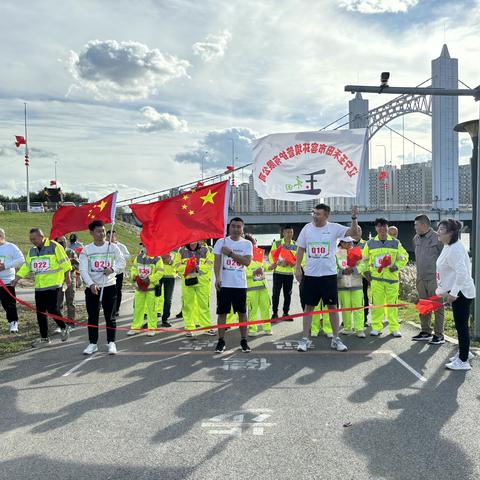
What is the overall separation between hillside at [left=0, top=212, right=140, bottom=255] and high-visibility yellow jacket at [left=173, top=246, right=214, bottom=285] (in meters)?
22.6

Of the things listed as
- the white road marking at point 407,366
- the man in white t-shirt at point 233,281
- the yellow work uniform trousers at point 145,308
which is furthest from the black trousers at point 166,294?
the white road marking at point 407,366

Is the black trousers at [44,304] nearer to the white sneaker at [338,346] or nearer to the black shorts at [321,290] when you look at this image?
the black shorts at [321,290]

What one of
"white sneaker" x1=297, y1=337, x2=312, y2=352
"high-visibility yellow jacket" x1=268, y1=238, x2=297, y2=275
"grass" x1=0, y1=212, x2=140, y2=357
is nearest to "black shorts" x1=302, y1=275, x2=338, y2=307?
"white sneaker" x1=297, y1=337, x2=312, y2=352

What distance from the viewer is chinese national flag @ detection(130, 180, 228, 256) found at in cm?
662

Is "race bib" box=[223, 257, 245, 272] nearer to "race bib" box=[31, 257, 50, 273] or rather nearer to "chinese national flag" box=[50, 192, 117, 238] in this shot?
"chinese national flag" box=[50, 192, 117, 238]

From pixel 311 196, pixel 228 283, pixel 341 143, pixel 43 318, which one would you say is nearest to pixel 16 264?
pixel 43 318

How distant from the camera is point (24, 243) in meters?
28.7

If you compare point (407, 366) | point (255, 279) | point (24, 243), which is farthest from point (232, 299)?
point (24, 243)

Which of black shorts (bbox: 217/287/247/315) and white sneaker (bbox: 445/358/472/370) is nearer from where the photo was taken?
white sneaker (bbox: 445/358/472/370)

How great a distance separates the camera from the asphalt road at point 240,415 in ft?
11.4

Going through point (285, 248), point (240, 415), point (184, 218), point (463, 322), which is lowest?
point (240, 415)

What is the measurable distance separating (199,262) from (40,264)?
2454 mm

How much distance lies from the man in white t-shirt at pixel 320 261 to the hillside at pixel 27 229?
24.6m

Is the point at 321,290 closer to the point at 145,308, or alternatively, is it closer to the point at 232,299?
the point at 232,299
